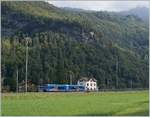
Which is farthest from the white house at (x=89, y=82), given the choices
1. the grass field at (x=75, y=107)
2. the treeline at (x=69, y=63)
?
the grass field at (x=75, y=107)

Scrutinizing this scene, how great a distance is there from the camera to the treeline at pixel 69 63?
109 metres

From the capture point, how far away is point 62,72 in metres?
114

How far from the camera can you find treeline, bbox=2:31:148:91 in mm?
108750

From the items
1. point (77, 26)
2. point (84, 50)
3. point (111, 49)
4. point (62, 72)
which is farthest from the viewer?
point (77, 26)

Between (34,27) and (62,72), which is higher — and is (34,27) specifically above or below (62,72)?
above

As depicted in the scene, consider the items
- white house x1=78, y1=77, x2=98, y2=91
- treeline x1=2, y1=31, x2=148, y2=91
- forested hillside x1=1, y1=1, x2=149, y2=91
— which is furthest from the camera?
white house x1=78, y1=77, x2=98, y2=91

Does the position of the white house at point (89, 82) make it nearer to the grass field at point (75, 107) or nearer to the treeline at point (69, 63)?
the treeline at point (69, 63)

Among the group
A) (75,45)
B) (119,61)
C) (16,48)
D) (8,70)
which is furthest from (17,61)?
(119,61)

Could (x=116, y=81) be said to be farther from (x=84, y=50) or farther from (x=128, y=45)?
(x=128, y=45)

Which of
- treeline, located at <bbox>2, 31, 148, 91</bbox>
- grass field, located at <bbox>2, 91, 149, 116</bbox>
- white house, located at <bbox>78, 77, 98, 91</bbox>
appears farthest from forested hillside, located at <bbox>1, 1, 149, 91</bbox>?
grass field, located at <bbox>2, 91, 149, 116</bbox>

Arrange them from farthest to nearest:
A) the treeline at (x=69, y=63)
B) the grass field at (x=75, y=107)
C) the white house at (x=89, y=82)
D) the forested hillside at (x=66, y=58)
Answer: the white house at (x=89, y=82), the forested hillside at (x=66, y=58), the treeline at (x=69, y=63), the grass field at (x=75, y=107)

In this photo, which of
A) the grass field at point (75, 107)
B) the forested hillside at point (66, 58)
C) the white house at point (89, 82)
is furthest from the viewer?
the white house at point (89, 82)

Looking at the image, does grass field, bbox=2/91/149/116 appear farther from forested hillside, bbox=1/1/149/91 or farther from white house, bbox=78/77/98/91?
white house, bbox=78/77/98/91

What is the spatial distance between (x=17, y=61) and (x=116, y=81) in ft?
101
